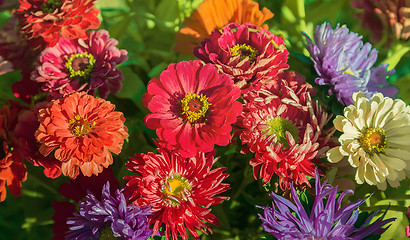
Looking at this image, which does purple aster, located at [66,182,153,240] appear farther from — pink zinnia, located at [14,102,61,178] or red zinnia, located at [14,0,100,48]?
red zinnia, located at [14,0,100,48]

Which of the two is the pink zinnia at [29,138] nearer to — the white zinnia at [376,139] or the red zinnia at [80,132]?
the red zinnia at [80,132]

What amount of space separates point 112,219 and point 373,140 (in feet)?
0.94

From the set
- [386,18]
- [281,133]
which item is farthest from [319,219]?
[386,18]

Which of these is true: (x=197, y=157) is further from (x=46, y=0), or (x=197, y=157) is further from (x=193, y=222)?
(x=46, y=0)

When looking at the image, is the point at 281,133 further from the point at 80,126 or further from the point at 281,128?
the point at 80,126

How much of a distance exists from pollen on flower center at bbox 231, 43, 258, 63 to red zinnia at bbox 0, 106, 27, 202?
276 millimetres

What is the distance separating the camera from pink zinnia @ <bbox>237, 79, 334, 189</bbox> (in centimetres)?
39

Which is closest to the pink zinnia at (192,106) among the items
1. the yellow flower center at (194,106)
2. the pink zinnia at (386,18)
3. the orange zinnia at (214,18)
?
the yellow flower center at (194,106)

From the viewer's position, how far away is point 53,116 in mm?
Answer: 395

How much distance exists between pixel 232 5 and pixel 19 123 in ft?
0.97

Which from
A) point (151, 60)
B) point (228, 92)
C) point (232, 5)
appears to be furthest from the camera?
point (151, 60)

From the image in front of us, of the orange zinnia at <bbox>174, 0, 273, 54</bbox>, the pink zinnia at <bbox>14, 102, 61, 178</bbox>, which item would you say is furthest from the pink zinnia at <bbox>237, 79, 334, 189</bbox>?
the pink zinnia at <bbox>14, 102, 61, 178</bbox>

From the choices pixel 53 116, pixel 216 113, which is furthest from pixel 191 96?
pixel 53 116

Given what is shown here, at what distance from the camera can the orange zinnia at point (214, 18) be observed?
49 centimetres
